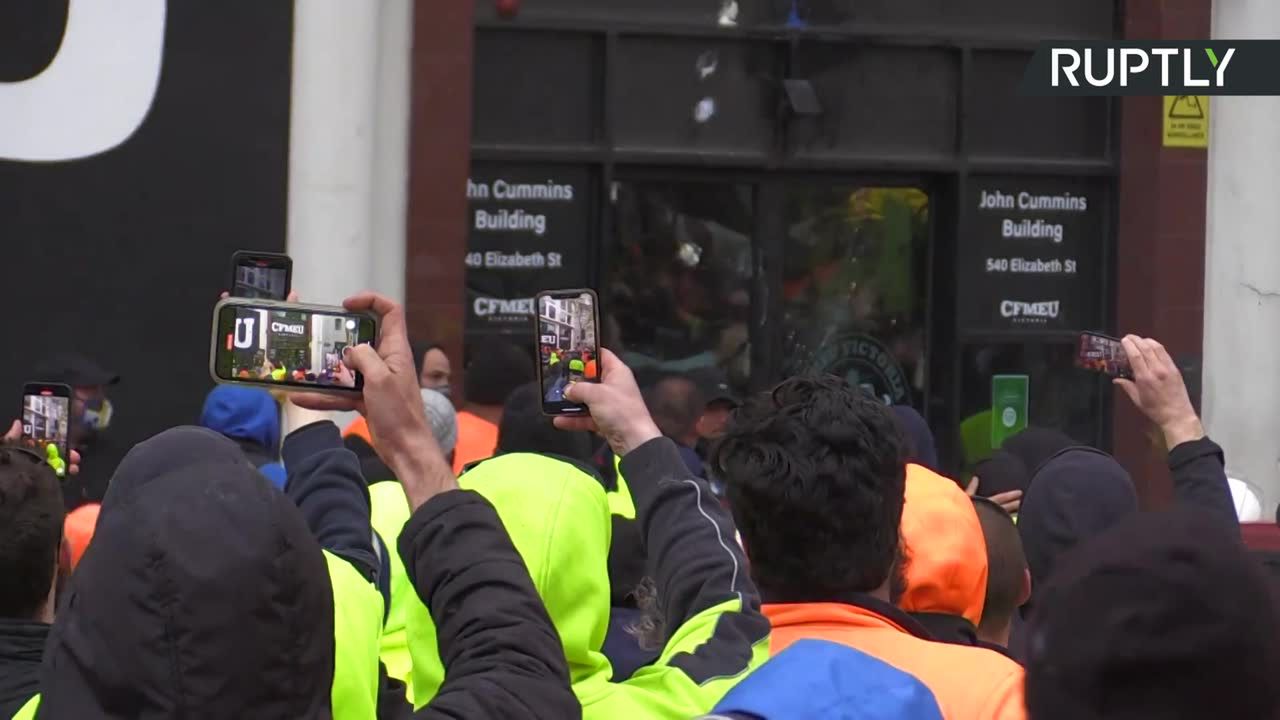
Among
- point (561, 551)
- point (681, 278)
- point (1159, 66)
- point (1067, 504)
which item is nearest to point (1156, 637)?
point (561, 551)

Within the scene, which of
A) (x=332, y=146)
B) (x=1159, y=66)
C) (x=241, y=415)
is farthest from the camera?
(x=332, y=146)

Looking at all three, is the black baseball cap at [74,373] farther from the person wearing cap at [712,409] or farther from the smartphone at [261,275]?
the smartphone at [261,275]

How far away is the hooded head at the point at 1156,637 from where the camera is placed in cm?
132

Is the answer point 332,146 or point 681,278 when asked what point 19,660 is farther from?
point 681,278

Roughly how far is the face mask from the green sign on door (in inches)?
188

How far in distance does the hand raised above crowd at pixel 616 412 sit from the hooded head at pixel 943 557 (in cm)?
108

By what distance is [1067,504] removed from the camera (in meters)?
3.89

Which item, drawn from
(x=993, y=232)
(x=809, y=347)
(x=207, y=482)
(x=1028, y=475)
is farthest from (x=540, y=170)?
(x=207, y=482)

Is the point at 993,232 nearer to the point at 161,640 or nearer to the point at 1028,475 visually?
the point at 1028,475

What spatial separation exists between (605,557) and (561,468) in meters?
0.18

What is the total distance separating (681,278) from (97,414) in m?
3.20

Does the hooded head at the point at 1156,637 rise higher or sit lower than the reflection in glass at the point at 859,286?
lower

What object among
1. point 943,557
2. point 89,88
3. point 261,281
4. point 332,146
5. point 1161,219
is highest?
point 89,88

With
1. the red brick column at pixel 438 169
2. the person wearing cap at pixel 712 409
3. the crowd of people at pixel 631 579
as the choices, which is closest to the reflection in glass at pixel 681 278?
the person wearing cap at pixel 712 409
